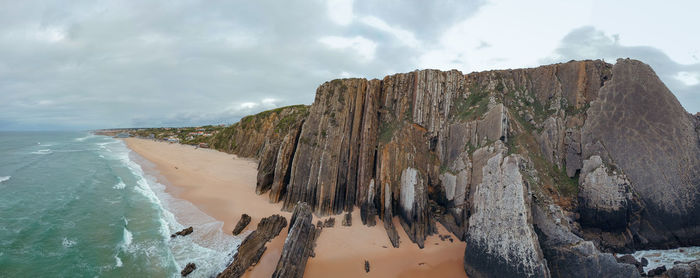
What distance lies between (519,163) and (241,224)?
57.1 feet

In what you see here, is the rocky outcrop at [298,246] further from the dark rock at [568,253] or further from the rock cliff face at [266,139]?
the dark rock at [568,253]

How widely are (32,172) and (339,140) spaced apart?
46.9 m

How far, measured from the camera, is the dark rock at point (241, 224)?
16672 millimetres

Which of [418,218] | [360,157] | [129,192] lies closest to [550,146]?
[418,218]

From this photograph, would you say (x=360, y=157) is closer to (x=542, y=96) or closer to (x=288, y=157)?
(x=288, y=157)

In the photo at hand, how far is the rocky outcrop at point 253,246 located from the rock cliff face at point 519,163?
2.85 meters

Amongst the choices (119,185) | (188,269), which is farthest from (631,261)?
(119,185)

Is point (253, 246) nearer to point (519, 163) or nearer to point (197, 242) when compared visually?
point (197, 242)

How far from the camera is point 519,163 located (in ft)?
39.9

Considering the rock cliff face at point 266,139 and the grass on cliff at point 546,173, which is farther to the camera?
the rock cliff face at point 266,139

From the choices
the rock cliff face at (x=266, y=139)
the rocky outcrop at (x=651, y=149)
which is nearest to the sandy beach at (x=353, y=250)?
the rock cliff face at (x=266, y=139)

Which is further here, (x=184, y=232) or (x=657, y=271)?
(x=184, y=232)

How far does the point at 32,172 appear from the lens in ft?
114

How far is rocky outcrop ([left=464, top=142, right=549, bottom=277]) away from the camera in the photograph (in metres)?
10.1
